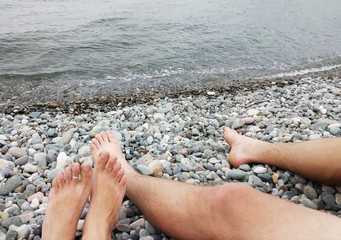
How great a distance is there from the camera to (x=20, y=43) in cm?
856

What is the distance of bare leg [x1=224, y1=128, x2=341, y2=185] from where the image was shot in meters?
2.13

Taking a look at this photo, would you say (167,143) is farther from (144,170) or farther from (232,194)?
(232,194)

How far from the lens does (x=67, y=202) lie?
196 centimetres

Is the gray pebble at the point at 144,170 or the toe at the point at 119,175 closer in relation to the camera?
the toe at the point at 119,175

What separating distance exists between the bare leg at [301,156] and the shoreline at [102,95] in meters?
2.95

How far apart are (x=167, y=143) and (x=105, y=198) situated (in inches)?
56.7

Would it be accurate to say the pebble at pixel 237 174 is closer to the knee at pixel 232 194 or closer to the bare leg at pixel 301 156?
the bare leg at pixel 301 156

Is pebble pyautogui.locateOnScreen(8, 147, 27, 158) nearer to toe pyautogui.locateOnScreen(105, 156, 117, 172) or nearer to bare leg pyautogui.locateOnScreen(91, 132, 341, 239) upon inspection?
toe pyautogui.locateOnScreen(105, 156, 117, 172)

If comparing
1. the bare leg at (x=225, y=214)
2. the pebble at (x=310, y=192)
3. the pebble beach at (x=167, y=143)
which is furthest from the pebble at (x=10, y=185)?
the pebble at (x=310, y=192)

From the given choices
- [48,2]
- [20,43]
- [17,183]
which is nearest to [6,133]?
[17,183]

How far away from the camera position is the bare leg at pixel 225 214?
144 centimetres

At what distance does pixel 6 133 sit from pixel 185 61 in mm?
5131

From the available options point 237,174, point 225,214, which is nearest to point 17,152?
point 237,174

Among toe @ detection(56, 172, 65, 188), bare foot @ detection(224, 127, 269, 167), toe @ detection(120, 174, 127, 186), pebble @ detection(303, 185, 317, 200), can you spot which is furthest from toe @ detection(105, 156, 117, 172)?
pebble @ detection(303, 185, 317, 200)
